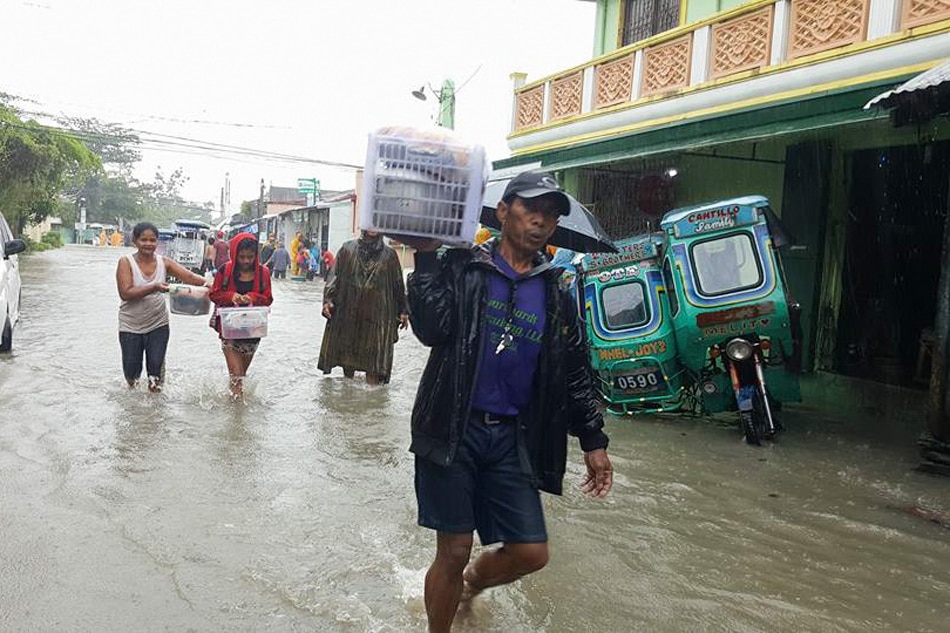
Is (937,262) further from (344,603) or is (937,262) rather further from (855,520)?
(344,603)

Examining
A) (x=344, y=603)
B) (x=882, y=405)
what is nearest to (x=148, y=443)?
(x=344, y=603)

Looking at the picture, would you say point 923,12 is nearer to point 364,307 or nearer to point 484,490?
point 364,307

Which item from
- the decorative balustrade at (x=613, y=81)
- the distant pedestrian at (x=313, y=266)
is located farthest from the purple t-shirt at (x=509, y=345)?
the distant pedestrian at (x=313, y=266)

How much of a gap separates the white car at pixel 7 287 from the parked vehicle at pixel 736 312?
6.51 metres

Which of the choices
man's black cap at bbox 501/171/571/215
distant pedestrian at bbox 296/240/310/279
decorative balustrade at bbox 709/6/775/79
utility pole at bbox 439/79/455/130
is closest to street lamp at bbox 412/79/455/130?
utility pole at bbox 439/79/455/130

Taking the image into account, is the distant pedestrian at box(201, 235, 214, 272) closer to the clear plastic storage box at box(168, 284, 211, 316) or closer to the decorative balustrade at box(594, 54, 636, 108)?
the decorative balustrade at box(594, 54, 636, 108)

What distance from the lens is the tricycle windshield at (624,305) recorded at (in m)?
7.22

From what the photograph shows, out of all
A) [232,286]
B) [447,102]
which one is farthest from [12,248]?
[447,102]

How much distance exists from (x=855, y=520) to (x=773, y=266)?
2512 mm

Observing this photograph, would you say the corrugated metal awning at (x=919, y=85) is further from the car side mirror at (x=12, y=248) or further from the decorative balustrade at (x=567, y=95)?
the car side mirror at (x=12, y=248)

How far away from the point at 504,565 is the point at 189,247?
106 ft

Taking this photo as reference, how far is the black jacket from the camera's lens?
262cm

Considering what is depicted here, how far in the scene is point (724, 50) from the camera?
33.1ft

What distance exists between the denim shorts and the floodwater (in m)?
0.67
